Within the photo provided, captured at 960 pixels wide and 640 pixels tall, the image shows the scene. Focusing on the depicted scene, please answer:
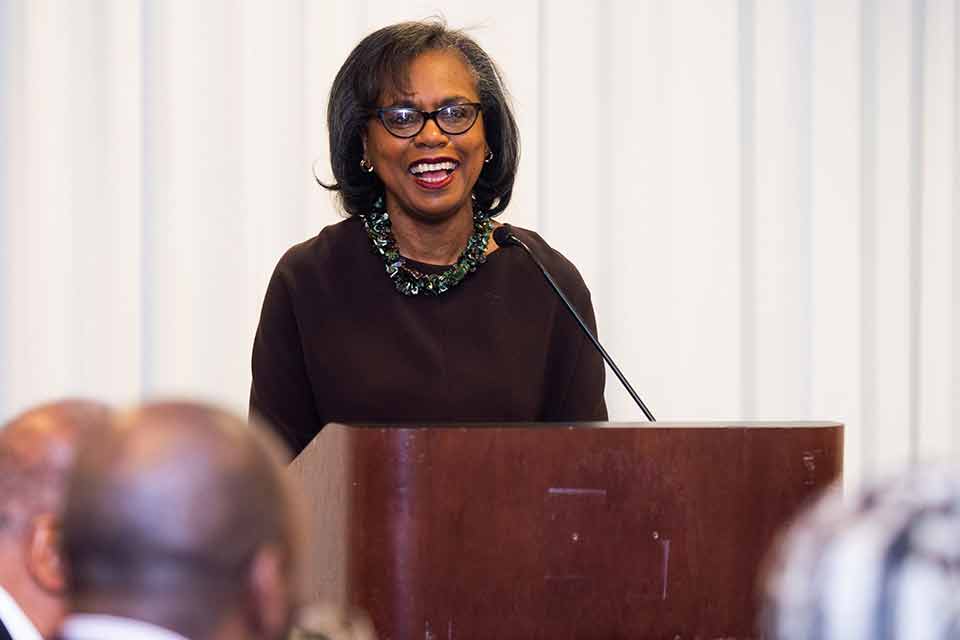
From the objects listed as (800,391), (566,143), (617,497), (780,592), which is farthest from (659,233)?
(780,592)

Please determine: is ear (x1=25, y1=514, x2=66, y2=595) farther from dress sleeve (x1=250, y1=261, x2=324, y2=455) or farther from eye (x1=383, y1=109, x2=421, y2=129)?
eye (x1=383, y1=109, x2=421, y2=129)

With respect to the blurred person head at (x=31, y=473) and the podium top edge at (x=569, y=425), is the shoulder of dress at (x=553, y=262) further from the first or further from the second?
the blurred person head at (x=31, y=473)

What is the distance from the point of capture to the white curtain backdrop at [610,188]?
162 inches

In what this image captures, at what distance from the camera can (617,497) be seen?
1.82m

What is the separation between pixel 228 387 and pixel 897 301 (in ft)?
7.31

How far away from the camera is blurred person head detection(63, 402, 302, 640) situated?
741 millimetres

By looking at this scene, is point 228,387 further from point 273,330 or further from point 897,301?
point 897,301

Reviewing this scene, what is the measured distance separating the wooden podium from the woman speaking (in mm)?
868

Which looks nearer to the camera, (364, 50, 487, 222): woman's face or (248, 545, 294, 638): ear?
(248, 545, 294, 638): ear

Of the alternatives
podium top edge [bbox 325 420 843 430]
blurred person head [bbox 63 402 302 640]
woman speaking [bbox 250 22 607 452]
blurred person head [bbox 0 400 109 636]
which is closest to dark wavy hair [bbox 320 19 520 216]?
woman speaking [bbox 250 22 607 452]

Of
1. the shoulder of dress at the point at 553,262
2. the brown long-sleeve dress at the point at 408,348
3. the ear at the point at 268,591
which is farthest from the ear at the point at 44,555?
the shoulder of dress at the point at 553,262

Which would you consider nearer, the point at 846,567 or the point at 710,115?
the point at 846,567

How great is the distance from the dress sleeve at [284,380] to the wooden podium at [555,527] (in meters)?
0.91

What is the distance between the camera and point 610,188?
14.9ft
